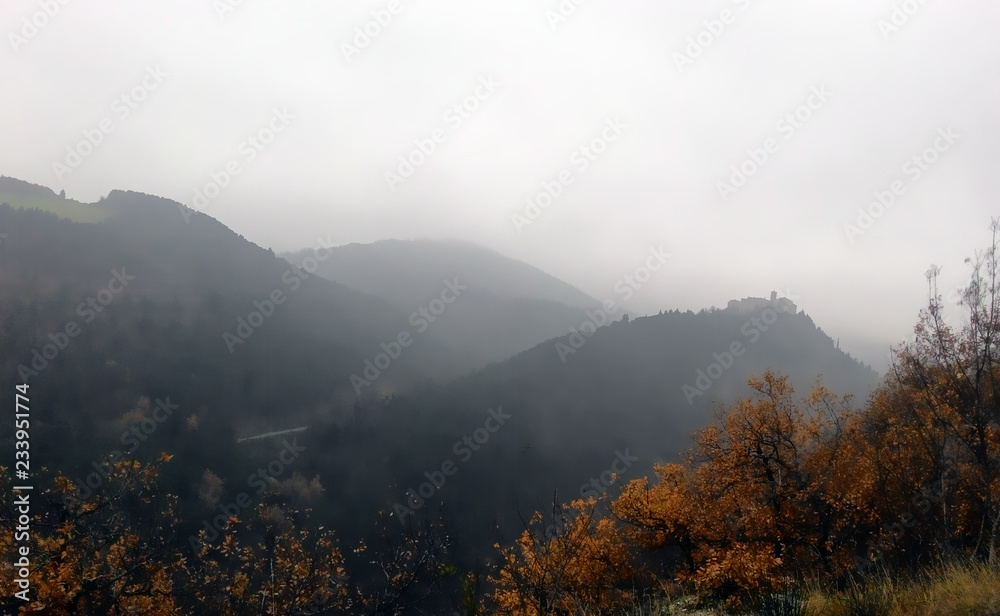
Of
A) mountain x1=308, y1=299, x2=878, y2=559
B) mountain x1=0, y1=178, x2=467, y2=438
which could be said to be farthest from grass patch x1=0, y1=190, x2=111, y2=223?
mountain x1=308, y1=299, x2=878, y2=559

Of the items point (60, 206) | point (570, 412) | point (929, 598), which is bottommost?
point (570, 412)

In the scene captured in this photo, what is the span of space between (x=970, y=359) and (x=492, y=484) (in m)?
115

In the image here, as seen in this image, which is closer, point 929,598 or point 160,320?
point 929,598

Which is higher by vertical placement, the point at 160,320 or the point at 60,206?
the point at 60,206

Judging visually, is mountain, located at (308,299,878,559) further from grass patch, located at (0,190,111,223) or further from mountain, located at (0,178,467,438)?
grass patch, located at (0,190,111,223)

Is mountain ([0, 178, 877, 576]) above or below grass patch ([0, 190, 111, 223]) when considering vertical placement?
below

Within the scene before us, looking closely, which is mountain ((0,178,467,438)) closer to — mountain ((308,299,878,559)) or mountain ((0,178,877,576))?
mountain ((0,178,877,576))

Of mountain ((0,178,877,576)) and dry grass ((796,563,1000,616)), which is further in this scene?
mountain ((0,178,877,576))

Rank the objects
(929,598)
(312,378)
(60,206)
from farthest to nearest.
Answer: (60,206)
(312,378)
(929,598)

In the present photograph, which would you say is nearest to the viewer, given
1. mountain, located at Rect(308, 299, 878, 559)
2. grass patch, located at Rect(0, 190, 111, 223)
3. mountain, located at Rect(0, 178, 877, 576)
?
mountain, located at Rect(0, 178, 877, 576)

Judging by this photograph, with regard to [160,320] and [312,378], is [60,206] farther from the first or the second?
[312,378]

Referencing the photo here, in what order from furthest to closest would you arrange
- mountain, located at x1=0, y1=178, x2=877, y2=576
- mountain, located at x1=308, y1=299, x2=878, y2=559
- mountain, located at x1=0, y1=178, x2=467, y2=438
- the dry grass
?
mountain, located at x1=308, y1=299, x2=878, y2=559
mountain, located at x1=0, y1=178, x2=467, y2=438
mountain, located at x1=0, y1=178, x2=877, y2=576
the dry grass

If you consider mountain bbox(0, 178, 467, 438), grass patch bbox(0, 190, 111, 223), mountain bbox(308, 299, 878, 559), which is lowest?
mountain bbox(308, 299, 878, 559)

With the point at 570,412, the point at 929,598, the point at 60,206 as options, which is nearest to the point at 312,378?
the point at 570,412
